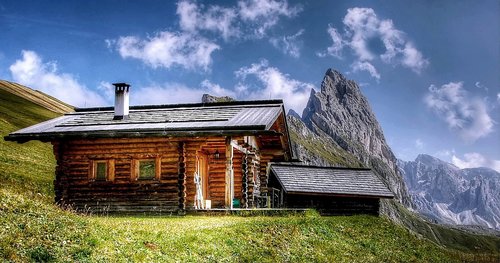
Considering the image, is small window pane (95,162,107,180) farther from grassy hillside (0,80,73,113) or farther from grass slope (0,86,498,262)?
grassy hillside (0,80,73,113)

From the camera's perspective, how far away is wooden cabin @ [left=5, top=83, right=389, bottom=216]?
83.7ft

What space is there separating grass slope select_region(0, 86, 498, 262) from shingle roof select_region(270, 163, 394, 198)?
8.67 metres

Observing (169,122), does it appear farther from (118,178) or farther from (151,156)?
(118,178)

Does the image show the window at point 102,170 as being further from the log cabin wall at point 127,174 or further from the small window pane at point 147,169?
the small window pane at point 147,169

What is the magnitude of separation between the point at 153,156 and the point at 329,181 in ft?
50.0

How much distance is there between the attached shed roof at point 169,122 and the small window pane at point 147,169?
6.43 feet

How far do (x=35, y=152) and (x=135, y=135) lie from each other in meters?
27.4

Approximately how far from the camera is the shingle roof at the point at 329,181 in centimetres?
3584

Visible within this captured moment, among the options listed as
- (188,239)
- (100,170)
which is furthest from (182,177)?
(188,239)

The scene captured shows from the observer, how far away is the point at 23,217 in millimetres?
12477

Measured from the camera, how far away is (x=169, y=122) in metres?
27.4

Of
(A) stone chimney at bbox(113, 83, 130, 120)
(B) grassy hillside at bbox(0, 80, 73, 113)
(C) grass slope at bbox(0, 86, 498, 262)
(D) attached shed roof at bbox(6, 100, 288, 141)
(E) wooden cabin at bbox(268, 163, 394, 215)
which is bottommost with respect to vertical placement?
(C) grass slope at bbox(0, 86, 498, 262)

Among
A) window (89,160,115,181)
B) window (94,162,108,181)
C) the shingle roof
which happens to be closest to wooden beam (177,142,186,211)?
window (89,160,115,181)

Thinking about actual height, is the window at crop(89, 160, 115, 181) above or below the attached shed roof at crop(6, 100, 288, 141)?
below
